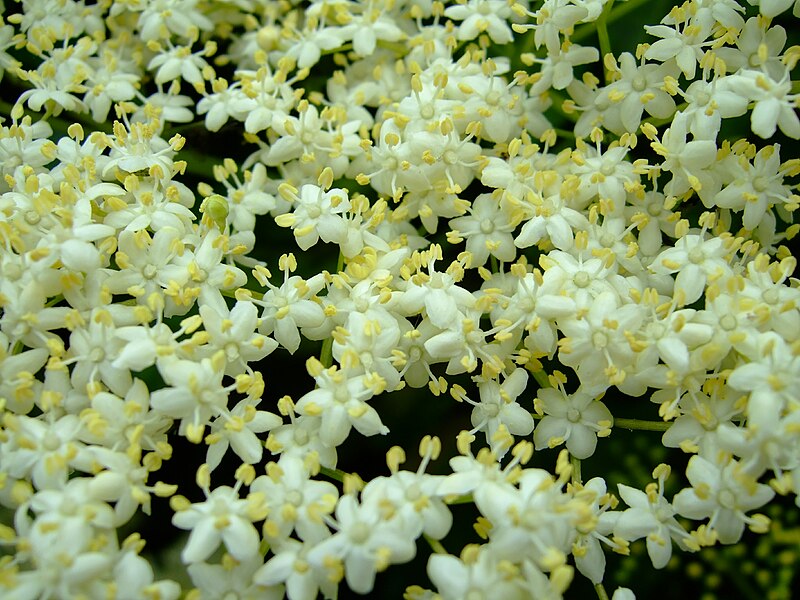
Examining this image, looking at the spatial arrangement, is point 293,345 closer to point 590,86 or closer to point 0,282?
point 0,282

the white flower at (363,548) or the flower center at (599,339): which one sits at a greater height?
the flower center at (599,339)

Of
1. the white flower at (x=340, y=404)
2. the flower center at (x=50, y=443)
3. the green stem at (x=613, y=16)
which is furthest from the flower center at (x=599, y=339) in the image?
the flower center at (x=50, y=443)

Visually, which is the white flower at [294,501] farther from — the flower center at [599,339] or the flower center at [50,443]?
the flower center at [599,339]

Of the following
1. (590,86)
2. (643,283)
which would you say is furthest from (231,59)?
(643,283)

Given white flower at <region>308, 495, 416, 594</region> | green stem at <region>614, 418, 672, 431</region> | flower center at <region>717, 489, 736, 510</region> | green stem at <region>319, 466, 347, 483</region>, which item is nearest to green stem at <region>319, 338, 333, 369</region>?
green stem at <region>319, 466, 347, 483</region>

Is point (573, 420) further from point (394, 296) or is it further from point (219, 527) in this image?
point (219, 527)

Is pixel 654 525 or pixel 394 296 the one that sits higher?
pixel 394 296

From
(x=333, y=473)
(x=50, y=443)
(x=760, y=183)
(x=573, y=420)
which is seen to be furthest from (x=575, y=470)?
(x=50, y=443)

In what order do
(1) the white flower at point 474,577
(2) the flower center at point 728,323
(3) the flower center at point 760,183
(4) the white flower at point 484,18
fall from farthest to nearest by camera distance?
(4) the white flower at point 484,18, (3) the flower center at point 760,183, (2) the flower center at point 728,323, (1) the white flower at point 474,577

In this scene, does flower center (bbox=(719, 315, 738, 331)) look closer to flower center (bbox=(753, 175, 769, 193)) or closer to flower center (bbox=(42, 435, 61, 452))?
flower center (bbox=(753, 175, 769, 193))
